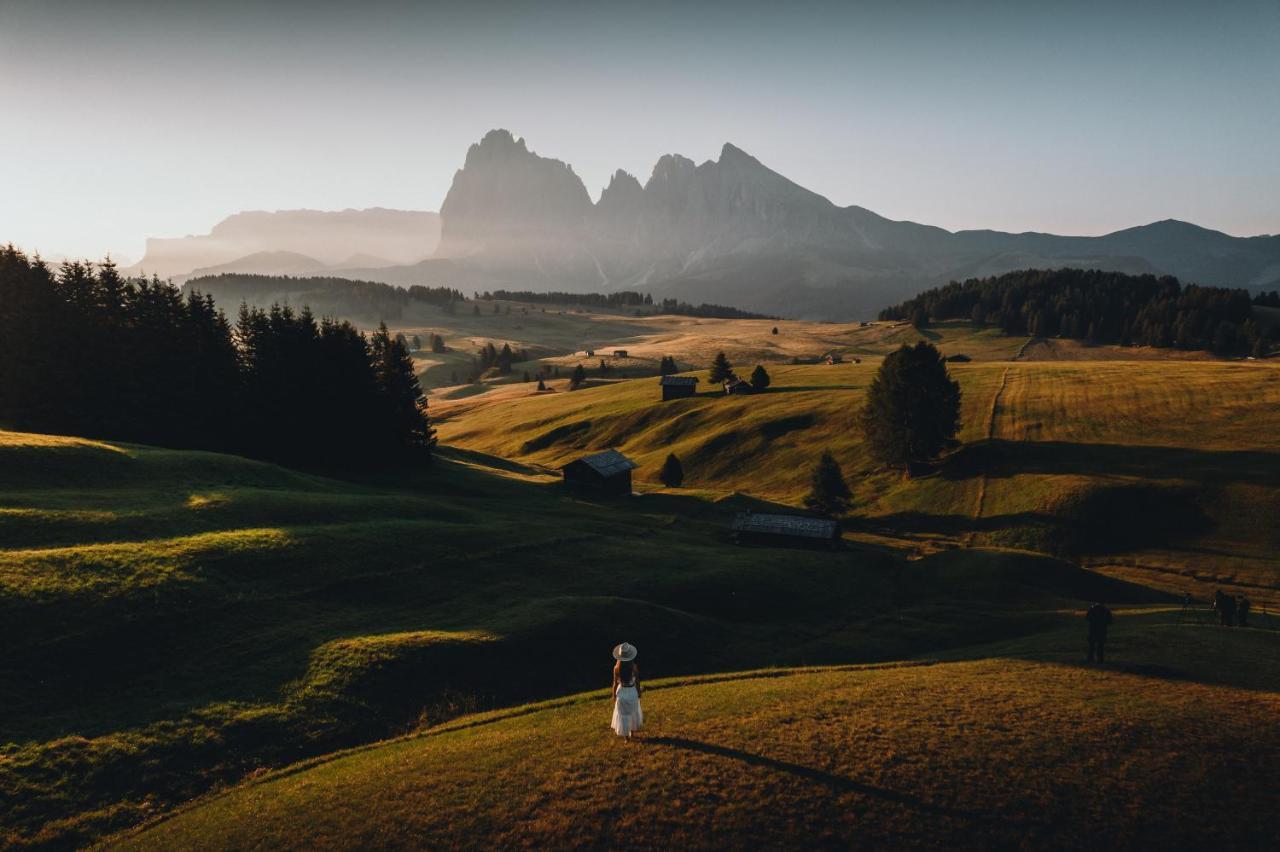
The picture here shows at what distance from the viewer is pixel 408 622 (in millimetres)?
32156

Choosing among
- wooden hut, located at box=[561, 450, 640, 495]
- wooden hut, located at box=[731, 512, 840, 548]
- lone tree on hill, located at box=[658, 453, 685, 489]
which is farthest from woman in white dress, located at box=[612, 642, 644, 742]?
lone tree on hill, located at box=[658, 453, 685, 489]

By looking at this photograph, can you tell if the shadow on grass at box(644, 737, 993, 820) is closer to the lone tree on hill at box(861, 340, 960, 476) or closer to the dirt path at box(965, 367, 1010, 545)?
the dirt path at box(965, 367, 1010, 545)

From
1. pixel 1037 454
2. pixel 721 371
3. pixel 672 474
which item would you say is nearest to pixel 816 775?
pixel 672 474

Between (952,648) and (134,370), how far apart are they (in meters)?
78.4

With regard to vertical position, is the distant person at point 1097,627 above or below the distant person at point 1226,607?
above

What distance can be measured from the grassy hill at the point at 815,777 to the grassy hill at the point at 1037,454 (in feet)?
155

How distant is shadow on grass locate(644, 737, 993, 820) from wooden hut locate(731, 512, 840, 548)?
43.3 m

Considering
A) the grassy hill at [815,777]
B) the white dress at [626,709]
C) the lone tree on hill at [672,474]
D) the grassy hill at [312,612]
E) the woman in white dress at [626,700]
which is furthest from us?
the lone tree on hill at [672,474]

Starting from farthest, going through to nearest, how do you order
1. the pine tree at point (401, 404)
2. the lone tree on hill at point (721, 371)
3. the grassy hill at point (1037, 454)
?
the lone tree on hill at point (721, 371), the pine tree at point (401, 404), the grassy hill at point (1037, 454)

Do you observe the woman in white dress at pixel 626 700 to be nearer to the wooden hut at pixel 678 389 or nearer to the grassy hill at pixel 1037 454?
the grassy hill at pixel 1037 454

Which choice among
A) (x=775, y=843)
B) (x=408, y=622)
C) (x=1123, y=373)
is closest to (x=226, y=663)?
(x=408, y=622)

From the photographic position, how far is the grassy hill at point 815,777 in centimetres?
1598

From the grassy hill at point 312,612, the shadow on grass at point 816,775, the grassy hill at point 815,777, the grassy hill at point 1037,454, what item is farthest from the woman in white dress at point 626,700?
the grassy hill at point 1037,454

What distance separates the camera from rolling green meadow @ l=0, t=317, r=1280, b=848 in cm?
1712
